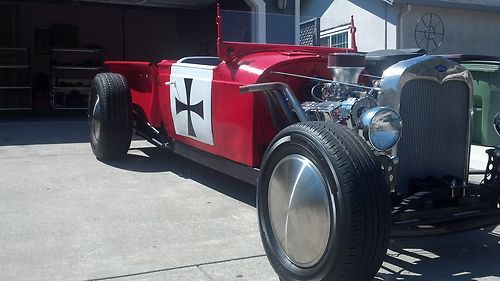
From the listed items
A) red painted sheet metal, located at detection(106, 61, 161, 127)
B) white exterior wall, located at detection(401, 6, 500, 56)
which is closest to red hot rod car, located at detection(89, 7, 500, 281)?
red painted sheet metal, located at detection(106, 61, 161, 127)

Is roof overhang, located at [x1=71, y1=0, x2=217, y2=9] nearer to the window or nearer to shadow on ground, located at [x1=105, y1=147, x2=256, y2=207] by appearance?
the window

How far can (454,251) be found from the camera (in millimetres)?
4094

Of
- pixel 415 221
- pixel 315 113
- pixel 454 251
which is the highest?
pixel 315 113

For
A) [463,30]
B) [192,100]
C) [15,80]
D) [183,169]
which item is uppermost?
[463,30]

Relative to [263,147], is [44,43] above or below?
above

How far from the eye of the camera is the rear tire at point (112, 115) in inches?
265

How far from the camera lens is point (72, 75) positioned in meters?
16.3

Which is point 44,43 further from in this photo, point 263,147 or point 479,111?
point 263,147

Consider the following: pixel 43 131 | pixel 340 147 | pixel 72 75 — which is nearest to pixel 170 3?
pixel 72 75

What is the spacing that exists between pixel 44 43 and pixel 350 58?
15.7m

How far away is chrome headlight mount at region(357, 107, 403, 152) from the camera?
332 cm

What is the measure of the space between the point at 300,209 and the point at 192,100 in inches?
103

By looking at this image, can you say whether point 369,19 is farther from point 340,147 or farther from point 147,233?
point 340,147

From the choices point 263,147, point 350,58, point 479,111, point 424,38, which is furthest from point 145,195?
point 424,38
